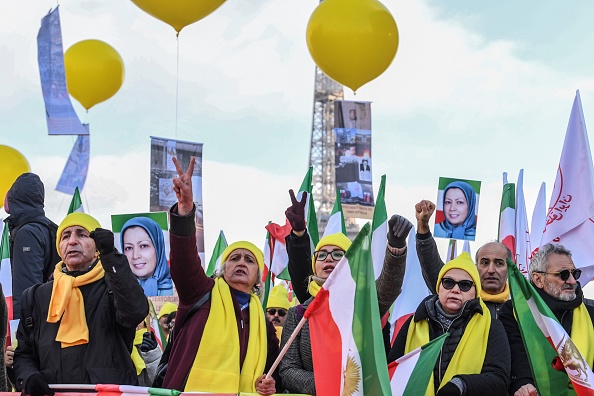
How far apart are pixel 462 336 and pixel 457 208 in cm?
615

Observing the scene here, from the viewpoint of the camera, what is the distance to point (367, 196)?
15398 mm

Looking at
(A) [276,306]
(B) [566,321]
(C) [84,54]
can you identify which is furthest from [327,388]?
(C) [84,54]

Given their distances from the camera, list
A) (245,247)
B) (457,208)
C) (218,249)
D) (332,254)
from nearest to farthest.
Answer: (245,247), (332,254), (457,208), (218,249)

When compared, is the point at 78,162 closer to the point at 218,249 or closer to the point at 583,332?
the point at 218,249

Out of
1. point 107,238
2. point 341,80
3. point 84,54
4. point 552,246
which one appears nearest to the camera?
point 107,238

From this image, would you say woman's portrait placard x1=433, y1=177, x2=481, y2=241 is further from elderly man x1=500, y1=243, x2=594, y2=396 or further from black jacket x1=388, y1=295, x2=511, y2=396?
black jacket x1=388, y1=295, x2=511, y2=396

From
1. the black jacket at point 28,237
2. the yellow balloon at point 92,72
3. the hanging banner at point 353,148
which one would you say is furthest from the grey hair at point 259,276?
the hanging banner at point 353,148

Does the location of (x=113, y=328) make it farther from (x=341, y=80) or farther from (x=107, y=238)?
(x=341, y=80)

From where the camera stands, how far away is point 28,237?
Result: 23.4 feet

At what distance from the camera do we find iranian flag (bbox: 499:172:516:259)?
39.0ft

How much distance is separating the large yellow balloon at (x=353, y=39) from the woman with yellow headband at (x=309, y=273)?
4089 millimetres

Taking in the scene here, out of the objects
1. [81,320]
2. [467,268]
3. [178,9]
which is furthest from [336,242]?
[178,9]

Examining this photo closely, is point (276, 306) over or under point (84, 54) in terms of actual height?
under

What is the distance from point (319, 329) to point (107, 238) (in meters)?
1.28
